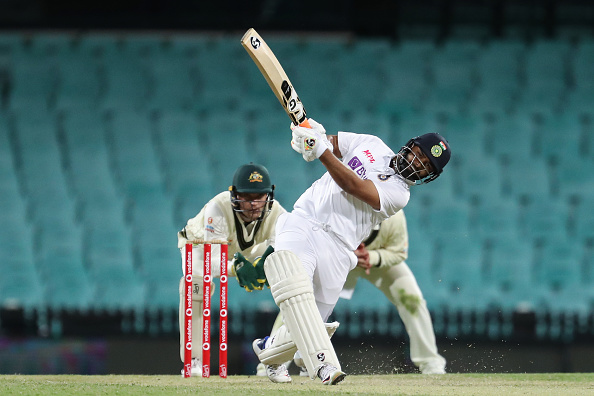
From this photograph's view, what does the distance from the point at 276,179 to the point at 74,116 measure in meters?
2.34

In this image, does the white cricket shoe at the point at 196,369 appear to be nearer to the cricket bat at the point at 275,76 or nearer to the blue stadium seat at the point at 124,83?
the cricket bat at the point at 275,76

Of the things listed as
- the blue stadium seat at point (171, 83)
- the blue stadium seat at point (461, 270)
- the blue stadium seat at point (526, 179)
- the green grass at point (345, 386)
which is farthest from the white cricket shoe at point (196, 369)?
the blue stadium seat at point (526, 179)

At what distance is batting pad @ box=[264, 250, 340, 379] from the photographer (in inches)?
159

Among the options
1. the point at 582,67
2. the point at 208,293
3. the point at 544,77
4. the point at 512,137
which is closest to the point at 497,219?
the point at 512,137

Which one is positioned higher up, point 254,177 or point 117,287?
point 254,177

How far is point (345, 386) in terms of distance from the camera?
13.8 ft

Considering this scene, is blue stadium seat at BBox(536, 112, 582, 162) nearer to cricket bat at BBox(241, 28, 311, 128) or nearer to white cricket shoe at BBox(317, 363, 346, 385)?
cricket bat at BBox(241, 28, 311, 128)

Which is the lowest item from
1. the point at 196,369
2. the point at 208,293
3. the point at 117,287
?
the point at 196,369

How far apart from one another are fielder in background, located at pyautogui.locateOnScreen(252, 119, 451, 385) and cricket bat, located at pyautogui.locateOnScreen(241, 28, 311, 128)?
0.35ft

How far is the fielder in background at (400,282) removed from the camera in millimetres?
6375

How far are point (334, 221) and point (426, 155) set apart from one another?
0.56m

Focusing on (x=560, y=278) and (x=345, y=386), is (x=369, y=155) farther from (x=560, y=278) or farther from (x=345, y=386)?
(x=560, y=278)

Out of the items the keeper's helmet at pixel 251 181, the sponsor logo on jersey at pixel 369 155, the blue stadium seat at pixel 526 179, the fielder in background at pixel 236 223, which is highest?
the blue stadium seat at pixel 526 179

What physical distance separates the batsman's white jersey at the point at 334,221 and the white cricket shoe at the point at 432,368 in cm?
210
